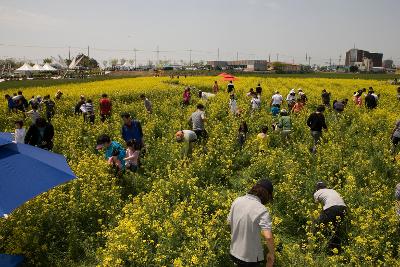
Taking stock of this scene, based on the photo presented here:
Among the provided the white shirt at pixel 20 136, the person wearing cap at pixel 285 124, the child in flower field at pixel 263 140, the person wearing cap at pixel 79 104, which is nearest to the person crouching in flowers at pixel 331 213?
the child in flower field at pixel 263 140

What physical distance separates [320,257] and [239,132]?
7180 millimetres

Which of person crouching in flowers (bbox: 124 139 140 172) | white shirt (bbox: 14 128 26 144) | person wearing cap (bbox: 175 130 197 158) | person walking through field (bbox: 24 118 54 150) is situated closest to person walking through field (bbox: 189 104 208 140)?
person wearing cap (bbox: 175 130 197 158)

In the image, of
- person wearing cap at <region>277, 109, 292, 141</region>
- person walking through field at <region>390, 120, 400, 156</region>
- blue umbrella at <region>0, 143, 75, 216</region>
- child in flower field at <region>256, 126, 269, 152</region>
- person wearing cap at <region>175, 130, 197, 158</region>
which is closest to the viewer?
blue umbrella at <region>0, 143, 75, 216</region>

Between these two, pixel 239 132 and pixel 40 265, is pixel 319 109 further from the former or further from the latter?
pixel 40 265

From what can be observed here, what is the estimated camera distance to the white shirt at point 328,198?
643cm

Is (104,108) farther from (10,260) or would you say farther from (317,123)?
(10,260)

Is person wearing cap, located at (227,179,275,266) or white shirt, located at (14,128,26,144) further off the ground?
white shirt, located at (14,128,26,144)

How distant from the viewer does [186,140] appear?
410 inches

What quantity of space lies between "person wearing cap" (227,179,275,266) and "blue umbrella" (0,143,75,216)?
111 inches

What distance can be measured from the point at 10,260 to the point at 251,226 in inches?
154

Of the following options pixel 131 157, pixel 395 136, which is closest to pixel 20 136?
pixel 131 157

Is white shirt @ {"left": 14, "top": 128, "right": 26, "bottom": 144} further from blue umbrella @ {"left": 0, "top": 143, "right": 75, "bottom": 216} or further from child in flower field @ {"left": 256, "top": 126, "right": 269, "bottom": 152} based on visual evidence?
child in flower field @ {"left": 256, "top": 126, "right": 269, "bottom": 152}

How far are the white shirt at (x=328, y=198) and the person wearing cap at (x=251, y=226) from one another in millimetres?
2255

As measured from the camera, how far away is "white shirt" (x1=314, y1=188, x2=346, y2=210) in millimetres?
6426
